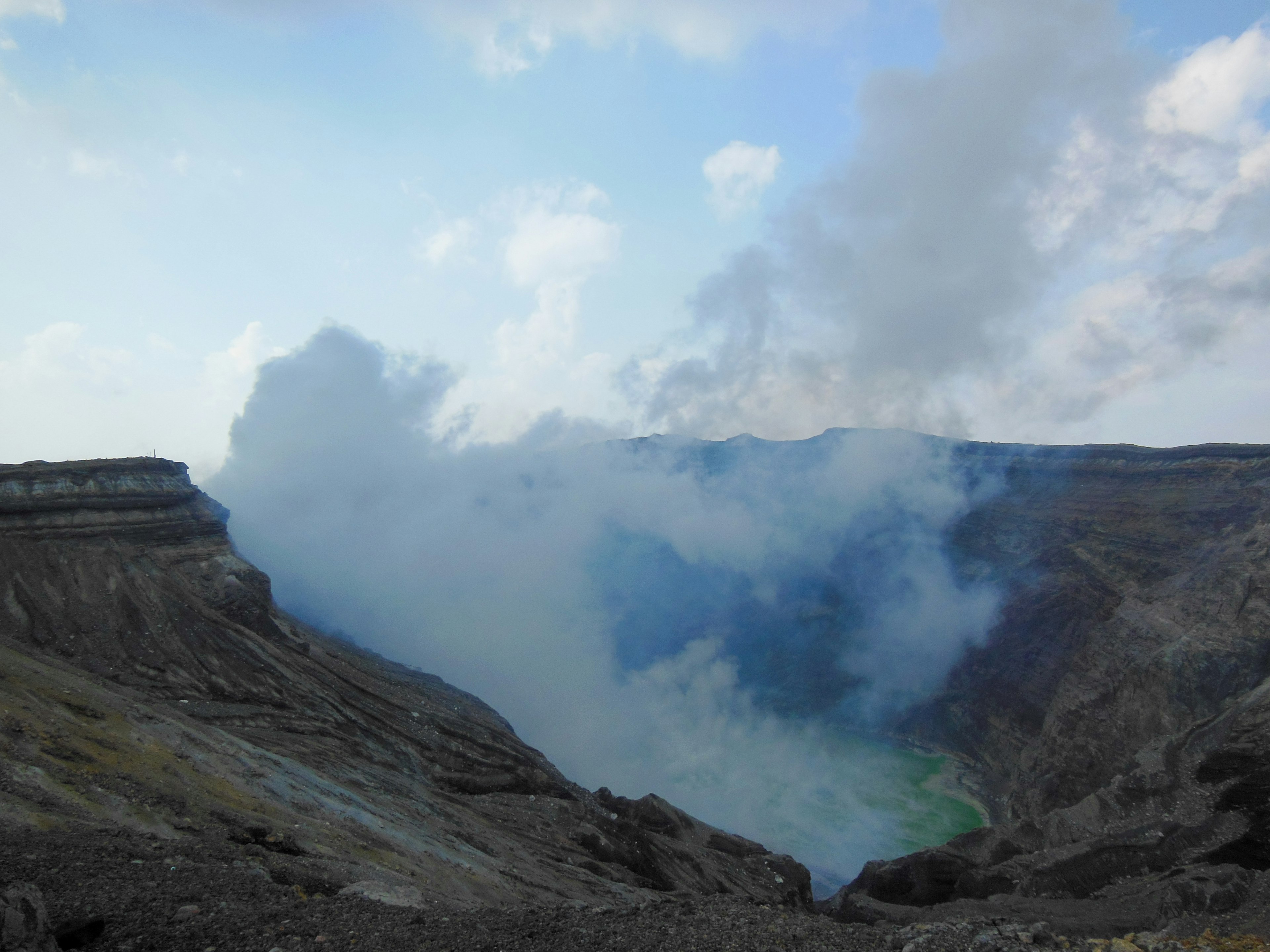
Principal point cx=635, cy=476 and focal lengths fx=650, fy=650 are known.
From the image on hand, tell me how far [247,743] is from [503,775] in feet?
48.2

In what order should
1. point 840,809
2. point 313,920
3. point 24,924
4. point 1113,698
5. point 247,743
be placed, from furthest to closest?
1. point 840,809
2. point 1113,698
3. point 247,743
4. point 313,920
5. point 24,924

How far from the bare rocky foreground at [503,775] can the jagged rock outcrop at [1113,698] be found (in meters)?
0.19

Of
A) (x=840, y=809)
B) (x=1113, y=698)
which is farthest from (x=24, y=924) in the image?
(x=840, y=809)

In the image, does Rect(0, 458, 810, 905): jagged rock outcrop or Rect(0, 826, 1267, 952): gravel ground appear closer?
Rect(0, 826, 1267, 952): gravel ground

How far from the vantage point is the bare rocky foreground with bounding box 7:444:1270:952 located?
488 inches

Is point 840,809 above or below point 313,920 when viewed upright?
above

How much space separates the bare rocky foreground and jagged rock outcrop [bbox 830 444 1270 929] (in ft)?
0.62

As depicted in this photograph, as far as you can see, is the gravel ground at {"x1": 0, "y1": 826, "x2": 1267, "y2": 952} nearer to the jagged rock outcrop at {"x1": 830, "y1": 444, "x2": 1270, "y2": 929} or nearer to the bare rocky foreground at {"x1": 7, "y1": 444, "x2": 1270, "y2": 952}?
the bare rocky foreground at {"x1": 7, "y1": 444, "x2": 1270, "y2": 952}

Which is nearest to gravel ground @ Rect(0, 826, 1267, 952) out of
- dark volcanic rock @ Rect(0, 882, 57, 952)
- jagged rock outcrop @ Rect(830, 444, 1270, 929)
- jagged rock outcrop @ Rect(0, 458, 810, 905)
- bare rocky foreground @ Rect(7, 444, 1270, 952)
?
bare rocky foreground @ Rect(7, 444, 1270, 952)

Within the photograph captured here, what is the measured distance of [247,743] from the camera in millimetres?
25375

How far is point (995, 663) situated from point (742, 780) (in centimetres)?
2534

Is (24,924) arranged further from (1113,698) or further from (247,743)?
(1113,698)

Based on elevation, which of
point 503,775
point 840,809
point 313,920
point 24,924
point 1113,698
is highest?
point 1113,698

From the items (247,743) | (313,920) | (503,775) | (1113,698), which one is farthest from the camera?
(1113,698)
